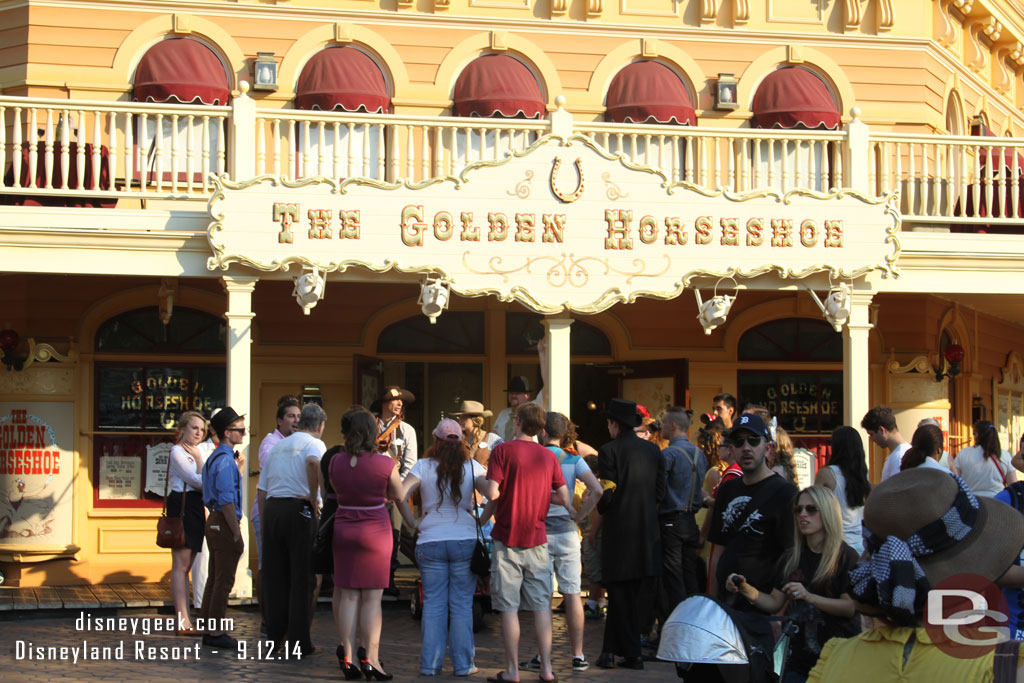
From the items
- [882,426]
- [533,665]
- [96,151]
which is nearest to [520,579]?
[533,665]

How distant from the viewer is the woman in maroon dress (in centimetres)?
778

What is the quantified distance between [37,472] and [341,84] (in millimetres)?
5246

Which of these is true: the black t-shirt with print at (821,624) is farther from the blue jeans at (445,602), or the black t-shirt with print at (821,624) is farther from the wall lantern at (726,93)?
the wall lantern at (726,93)

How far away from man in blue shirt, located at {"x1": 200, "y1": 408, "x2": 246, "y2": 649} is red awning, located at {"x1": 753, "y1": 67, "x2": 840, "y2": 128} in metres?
8.43

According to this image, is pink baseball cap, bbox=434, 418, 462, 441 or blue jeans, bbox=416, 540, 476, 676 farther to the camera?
pink baseball cap, bbox=434, 418, 462, 441

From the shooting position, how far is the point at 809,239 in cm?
1195

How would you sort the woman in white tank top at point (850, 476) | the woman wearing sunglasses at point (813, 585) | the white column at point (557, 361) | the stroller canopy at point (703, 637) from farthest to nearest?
the white column at point (557, 361) → the woman in white tank top at point (850, 476) → the woman wearing sunglasses at point (813, 585) → the stroller canopy at point (703, 637)

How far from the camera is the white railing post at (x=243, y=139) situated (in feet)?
37.2

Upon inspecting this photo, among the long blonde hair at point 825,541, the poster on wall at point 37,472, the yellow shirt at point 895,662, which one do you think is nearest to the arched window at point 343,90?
the poster on wall at point 37,472

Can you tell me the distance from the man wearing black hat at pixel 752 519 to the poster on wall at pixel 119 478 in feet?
28.9

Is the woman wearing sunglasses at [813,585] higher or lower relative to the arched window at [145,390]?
lower

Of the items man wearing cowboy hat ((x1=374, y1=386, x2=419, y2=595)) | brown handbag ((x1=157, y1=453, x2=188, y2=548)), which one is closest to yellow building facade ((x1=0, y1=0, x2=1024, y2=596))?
man wearing cowboy hat ((x1=374, y1=386, x2=419, y2=595))

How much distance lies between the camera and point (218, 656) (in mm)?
8562

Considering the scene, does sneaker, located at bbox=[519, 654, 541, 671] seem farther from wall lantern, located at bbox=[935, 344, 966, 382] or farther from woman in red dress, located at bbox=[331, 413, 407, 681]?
wall lantern, located at bbox=[935, 344, 966, 382]
